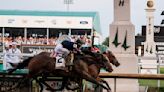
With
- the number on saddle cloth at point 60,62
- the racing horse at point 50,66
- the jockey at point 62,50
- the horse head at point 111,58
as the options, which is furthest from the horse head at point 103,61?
the number on saddle cloth at point 60,62

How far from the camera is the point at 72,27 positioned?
30250mm

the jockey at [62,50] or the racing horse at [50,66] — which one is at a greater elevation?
the jockey at [62,50]

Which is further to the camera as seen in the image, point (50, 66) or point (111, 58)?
point (111, 58)

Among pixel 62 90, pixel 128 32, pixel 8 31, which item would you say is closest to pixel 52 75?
pixel 62 90

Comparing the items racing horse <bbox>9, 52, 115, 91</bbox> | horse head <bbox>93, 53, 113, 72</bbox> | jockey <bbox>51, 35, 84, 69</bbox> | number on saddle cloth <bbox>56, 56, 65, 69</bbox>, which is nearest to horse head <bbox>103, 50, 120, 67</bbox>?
horse head <bbox>93, 53, 113, 72</bbox>

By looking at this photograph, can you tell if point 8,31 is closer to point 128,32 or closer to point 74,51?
point 128,32

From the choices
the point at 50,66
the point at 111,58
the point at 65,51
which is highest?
the point at 65,51

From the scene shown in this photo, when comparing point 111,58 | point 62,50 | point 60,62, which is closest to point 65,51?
point 62,50

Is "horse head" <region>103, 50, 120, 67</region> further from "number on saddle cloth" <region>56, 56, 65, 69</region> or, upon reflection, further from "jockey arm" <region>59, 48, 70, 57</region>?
"number on saddle cloth" <region>56, 56, 65, 69</region>

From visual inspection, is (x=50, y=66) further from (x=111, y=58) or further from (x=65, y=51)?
(x=111, y=58)

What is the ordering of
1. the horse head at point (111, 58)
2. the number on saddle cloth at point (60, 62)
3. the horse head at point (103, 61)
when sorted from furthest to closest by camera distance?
the horse head at point (111, 58) < the horse head at point (103, 61) < the number on saddle cloth at point (60, 62)

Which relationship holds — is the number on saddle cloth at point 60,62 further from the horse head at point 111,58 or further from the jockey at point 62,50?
the horse head at point 111,58

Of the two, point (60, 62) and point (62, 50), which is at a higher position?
point (62, 50)

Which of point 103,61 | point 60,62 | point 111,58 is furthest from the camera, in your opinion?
point 111,58
